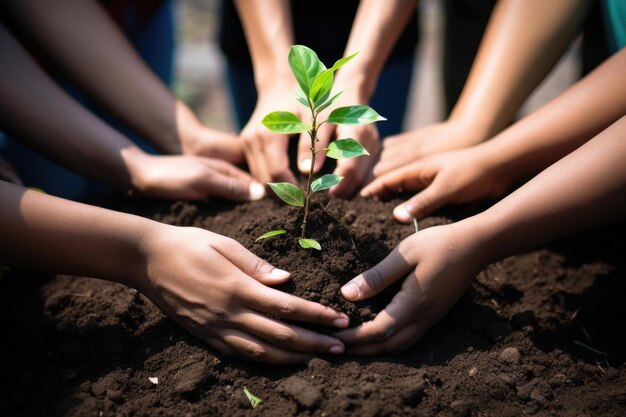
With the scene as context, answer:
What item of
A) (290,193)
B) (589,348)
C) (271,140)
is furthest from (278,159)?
(589,348)

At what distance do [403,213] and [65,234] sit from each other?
1.10m

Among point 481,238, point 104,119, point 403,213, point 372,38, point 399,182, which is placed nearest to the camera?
point 481,238

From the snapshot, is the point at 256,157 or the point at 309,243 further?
the point at 256,157

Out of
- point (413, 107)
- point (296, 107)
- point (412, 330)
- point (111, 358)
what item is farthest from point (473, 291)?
point (413, 107)

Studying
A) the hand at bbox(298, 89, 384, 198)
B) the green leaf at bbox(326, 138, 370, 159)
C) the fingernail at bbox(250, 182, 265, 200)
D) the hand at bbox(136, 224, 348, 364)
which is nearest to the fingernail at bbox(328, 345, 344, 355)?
the hand at bbox(136, 224, 348, 364)

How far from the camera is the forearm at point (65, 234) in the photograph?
5.16ft

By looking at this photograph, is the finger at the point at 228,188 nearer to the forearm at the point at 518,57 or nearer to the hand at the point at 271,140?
the hand at the point at 271,140

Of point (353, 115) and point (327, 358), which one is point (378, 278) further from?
point (353, 115)

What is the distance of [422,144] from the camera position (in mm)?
2180

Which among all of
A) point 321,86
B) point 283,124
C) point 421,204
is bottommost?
point 421,204

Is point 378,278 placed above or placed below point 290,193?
below

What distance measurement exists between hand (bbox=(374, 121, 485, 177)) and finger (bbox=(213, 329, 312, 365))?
86cm

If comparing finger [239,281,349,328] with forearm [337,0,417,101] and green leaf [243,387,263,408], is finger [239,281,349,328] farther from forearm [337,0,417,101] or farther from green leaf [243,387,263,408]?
forearm [337,0,417,101]

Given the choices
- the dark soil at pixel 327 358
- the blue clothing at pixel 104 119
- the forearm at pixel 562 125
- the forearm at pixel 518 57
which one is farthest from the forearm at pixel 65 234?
the forearm at pixel 518 57
